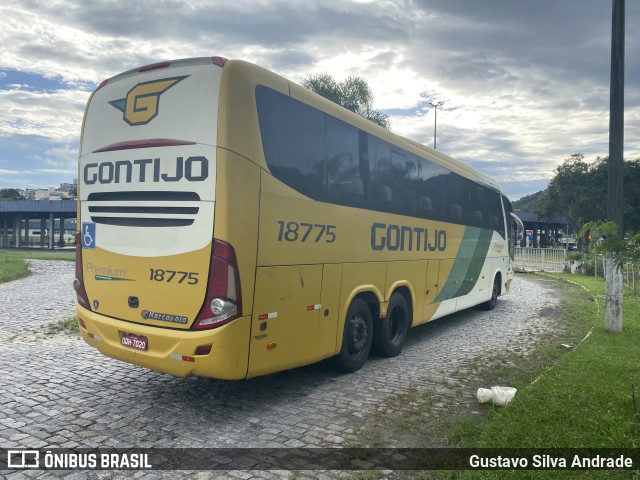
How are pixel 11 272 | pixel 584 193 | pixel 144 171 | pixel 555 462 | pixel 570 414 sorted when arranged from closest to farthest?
1. pixel 555 462
2. pixel 570 414
3. pixel 144 171
4. pixel 11 272
5. pixel 584 193

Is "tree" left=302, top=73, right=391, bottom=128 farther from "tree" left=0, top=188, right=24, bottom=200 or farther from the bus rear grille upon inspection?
"tree" left=0, top=188, right=24, bottom=200

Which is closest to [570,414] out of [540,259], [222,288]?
[222,288]

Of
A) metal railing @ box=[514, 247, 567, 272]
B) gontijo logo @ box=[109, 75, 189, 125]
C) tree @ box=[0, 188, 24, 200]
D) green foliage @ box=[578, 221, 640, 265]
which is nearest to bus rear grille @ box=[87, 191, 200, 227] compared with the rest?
gontijo logo @ box=[109, 75, 189, 125]

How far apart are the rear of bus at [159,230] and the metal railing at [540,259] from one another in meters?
25.7

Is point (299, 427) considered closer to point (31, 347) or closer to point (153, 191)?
point (153, 191)

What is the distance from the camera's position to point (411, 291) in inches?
343

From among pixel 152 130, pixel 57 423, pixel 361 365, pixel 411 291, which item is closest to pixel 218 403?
pixel 57 423

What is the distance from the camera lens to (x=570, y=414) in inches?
194

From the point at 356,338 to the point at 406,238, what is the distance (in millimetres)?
2141

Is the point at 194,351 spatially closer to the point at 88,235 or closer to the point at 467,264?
the point at 88,235

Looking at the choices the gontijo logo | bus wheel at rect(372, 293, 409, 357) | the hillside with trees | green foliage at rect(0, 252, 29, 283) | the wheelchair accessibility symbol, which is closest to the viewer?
the gontijo logo

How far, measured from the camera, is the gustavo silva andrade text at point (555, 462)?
12.9 feet

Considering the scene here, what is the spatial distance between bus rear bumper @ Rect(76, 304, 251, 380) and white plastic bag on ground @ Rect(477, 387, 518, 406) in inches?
109

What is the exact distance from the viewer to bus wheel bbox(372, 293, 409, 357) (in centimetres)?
786
